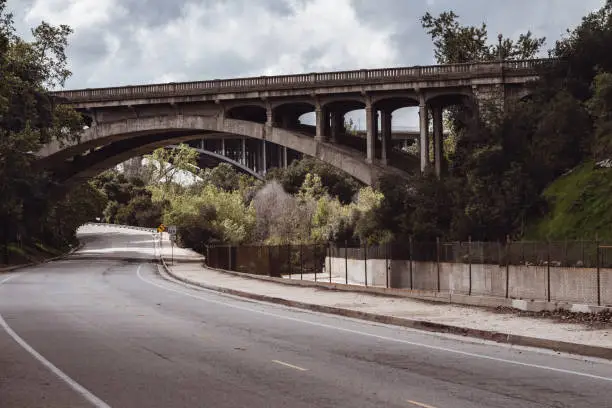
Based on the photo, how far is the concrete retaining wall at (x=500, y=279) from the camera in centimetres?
2647

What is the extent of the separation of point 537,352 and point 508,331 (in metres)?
2.22

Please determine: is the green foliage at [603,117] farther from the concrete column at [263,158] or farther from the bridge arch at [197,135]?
the concrete column at [263,158]

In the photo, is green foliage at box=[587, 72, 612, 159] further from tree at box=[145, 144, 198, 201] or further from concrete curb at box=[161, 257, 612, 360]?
tree at box=[145, 144, 198, 201]

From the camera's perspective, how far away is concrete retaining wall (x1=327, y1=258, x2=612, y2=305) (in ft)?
86.8

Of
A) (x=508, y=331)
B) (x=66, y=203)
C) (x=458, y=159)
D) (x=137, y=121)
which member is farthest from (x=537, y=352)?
(x=66, y=203)

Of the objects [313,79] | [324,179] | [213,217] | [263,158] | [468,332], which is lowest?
[468,332]

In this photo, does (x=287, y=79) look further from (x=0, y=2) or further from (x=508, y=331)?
(x=508, y=331)

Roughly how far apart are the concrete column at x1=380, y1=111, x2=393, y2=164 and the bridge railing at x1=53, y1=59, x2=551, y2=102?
149 inches

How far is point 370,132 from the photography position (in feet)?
167

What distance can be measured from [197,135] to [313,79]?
20052 mm

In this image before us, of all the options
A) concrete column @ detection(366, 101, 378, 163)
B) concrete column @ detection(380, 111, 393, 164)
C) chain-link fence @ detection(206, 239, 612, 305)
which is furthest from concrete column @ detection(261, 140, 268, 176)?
chain-link fence @ detection(206, 239, 612, 305)

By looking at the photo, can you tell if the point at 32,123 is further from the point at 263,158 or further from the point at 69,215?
the point at 263,158

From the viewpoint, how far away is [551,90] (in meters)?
42.5

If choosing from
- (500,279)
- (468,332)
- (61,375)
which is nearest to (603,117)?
(500,279)
